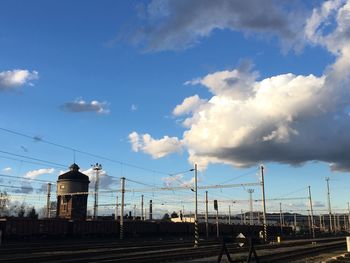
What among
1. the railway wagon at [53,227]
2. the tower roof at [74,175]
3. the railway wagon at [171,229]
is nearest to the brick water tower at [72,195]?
the tower roof at [74,175]

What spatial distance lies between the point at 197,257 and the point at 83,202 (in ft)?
335

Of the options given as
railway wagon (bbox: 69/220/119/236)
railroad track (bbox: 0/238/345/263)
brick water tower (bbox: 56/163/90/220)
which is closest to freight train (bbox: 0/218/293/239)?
railway wagon (bbox: 69/220/119/236)

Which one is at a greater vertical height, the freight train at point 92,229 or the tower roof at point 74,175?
the tower roof at point 74,175

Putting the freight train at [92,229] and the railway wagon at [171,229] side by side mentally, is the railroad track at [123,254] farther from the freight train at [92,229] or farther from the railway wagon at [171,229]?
the railway wagon at [171,229]

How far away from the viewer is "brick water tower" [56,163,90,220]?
415 ft

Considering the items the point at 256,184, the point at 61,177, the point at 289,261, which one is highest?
the point at 61,177

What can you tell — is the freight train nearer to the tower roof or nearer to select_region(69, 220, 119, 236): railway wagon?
select_region(69, 220, 119, 236): railway wagon

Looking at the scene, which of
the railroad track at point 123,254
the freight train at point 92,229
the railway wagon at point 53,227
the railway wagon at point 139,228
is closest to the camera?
the railroad track at point 123,254

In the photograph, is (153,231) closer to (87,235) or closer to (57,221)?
(87,235)

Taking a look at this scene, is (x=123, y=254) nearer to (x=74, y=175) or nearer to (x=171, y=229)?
(x=171, y=229)

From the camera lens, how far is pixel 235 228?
340 ft

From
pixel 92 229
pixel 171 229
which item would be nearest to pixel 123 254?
pixel 92 229

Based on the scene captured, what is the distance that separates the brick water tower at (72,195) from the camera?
12647 centimetres

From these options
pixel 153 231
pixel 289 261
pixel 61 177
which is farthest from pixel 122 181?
pixel 61 177
